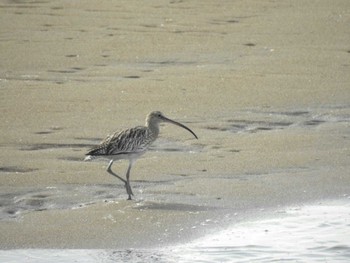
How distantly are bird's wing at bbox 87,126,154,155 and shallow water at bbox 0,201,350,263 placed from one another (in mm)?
1551

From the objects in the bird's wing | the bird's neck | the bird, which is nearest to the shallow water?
the bird

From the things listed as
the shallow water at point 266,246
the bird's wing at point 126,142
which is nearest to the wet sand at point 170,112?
the shallow water at point 266,246

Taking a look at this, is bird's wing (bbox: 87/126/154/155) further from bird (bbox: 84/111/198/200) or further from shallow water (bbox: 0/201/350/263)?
shallow water (bbox: 0/201/350/263)

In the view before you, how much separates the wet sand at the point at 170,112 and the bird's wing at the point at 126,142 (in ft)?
0.91

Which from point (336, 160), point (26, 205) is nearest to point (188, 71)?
point (336, 160)

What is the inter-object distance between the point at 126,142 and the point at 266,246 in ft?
6.34

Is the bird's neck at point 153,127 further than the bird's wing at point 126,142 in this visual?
Yes

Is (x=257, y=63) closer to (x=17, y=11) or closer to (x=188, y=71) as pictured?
(x=188, y=71)

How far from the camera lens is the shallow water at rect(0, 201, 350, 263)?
8.62 metres

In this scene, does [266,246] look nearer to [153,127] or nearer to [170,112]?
[153,127]

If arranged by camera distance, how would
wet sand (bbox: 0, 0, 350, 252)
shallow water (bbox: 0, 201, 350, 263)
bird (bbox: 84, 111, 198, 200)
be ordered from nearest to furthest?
shallow water (bbox: 0, 201, 350, 263), wet sand (bbox: 0, 0, 350, 252), bird (bbox: 84, 111, 198, 200)

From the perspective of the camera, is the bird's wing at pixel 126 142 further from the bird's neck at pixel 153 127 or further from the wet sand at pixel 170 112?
the wet sand at pixel 170 112

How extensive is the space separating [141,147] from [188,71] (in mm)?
3665

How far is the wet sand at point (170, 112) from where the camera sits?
958 cm
